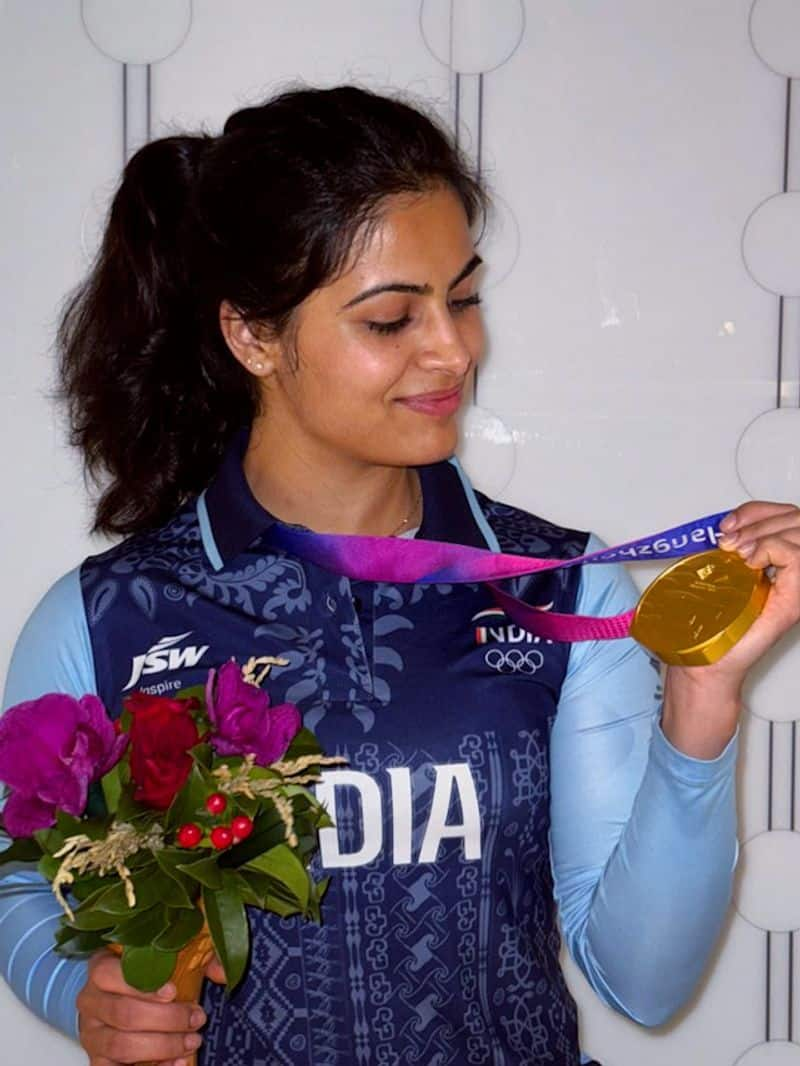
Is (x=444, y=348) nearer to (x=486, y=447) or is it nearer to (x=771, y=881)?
(x=486, y=447)

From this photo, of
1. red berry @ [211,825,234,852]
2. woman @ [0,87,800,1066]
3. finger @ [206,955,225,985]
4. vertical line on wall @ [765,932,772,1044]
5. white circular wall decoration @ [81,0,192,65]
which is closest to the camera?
red berry @ [211,825,234,852]

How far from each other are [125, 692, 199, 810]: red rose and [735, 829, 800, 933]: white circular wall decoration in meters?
0.97

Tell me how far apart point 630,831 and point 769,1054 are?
2.51 ft

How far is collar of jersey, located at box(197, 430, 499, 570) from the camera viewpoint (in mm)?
1312

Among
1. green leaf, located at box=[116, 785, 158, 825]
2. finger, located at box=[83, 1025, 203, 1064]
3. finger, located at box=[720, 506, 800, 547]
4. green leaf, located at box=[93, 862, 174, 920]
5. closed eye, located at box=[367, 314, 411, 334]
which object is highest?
closed eye, located at box=[367, 314, 411, 334]

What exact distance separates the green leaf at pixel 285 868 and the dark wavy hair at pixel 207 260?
1.56ft

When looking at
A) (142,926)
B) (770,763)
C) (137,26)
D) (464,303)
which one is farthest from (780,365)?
(142,926)

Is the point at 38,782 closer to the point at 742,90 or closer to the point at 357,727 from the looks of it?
the point at 357,727

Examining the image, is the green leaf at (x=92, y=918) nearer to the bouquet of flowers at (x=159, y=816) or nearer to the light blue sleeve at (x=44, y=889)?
the bouquet of flowers at (x=159, y=816)

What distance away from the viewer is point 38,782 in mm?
972

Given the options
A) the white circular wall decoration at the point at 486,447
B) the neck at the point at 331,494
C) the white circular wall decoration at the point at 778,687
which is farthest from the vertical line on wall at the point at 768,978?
the neck at the point at 331,494

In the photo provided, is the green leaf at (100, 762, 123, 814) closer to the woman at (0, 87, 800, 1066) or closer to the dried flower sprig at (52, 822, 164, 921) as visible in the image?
the dried flower sprig at (52, 822, 164, 921)

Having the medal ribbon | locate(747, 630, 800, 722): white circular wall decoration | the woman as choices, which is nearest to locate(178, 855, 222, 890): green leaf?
the woman

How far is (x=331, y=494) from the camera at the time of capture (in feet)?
4.42
